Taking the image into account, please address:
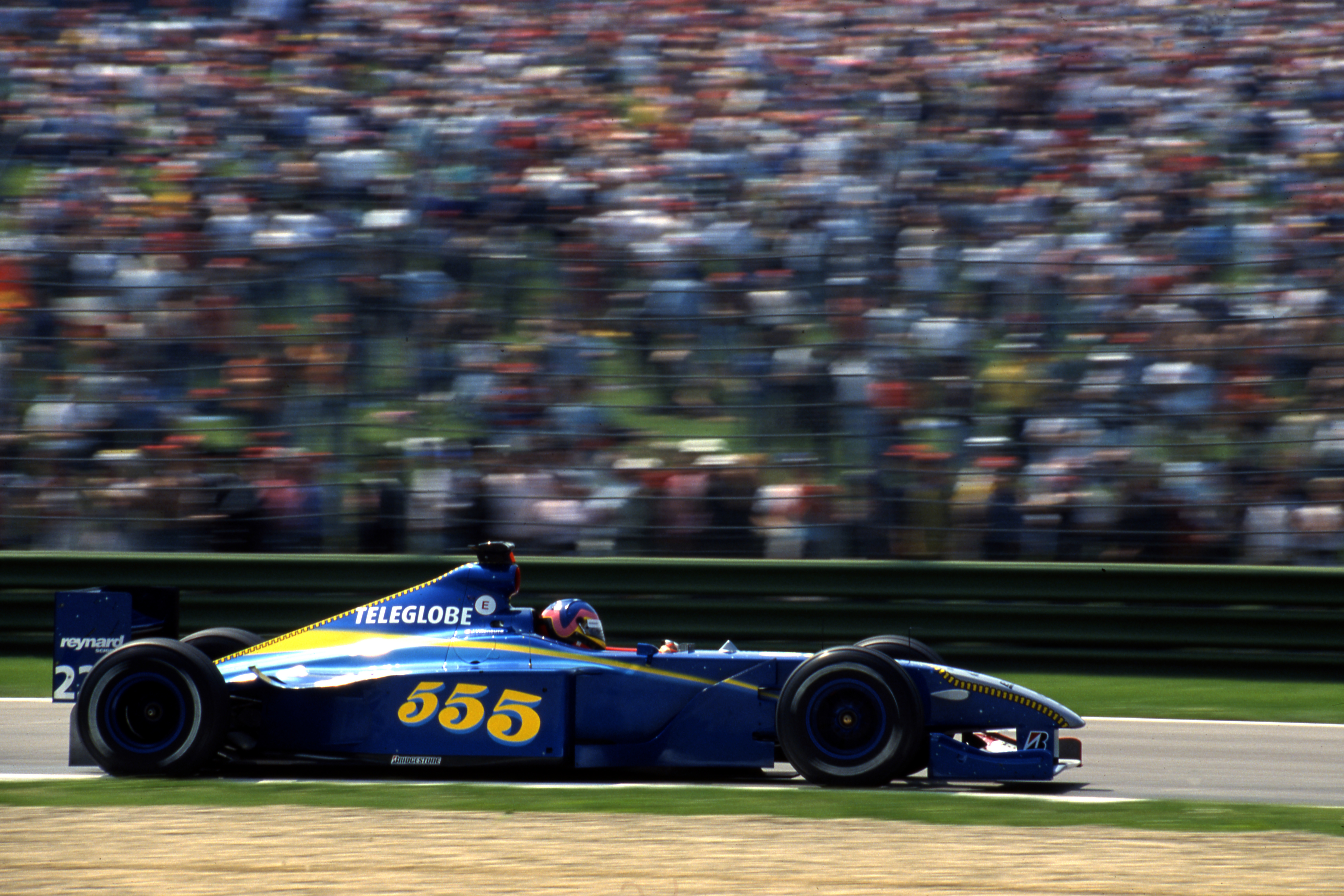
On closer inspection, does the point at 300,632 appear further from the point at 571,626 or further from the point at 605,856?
the point at 605,856

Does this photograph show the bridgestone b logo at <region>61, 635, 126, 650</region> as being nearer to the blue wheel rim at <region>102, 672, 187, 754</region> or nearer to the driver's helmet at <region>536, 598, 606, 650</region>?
the blue wheel rim at <region>102, 672, 187, 754</region>

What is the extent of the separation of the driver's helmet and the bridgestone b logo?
207 centimetres

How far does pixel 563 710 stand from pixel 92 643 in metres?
2.42

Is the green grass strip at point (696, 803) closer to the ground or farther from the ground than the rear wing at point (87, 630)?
closer to the ground

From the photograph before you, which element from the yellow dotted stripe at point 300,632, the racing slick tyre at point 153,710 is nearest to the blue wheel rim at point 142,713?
the racing slick tyre at point 153,710

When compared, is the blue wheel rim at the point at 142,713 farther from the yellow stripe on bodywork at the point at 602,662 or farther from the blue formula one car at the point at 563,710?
the yellow stripe on bodywork at the point at 602,662

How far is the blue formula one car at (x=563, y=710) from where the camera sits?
21.9 ft

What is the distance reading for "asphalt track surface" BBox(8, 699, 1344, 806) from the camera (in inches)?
269

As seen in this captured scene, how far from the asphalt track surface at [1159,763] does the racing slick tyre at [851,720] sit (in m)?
0.23

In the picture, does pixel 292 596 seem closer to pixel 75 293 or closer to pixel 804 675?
pixel 75 293

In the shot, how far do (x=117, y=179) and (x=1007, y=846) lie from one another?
11.1m

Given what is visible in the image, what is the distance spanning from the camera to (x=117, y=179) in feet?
45.3

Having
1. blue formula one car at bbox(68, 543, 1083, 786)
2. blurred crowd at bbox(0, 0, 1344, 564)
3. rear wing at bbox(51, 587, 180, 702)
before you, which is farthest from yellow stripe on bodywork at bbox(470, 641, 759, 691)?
blurred crowd at bbox(0, 0, 1344, 564)

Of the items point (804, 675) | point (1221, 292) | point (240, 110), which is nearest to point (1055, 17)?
point (1221, 292)
